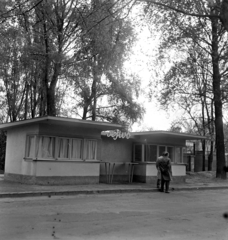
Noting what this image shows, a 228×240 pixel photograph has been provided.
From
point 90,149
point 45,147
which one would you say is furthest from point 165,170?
point 45,147

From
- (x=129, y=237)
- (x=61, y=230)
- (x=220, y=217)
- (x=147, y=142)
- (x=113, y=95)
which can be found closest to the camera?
(x=129, y=237)

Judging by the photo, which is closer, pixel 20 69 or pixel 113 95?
pixel 20 69

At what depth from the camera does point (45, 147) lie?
637 inches

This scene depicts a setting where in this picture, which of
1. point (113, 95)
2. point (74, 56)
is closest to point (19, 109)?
point (113, 95)

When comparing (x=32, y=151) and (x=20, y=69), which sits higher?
(x=20, y=69)

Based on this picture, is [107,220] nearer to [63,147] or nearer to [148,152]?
[63,147]

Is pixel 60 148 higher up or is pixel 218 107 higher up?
pixel 218 107

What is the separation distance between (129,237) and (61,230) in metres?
1.41

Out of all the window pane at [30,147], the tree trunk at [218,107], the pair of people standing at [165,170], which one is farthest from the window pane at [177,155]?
the window pane at [30,147]

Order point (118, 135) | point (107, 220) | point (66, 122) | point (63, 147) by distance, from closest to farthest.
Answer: point (107, 220), point (66, 122), point (63, 147), point (118, 135)

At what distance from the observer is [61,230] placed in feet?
22.0

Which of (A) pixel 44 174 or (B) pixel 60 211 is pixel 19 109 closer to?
(A) pixel 44 174

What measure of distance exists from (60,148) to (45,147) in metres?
0.80

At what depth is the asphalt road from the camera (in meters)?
6.44
